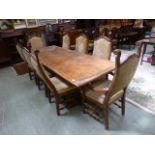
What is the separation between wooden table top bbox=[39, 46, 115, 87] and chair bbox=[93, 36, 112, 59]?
0.88 ft

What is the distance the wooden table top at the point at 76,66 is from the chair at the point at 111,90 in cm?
19

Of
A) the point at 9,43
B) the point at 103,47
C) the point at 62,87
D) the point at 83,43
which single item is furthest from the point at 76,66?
the point at 9,43

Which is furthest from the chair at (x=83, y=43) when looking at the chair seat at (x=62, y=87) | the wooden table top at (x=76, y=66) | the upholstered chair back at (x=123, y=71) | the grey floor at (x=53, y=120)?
the upholstered chair back at (x=123, y=71)

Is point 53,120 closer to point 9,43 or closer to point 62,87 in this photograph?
point 62,87

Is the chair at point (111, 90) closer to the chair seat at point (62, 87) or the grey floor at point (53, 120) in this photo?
the grey floor at point (53, 120)

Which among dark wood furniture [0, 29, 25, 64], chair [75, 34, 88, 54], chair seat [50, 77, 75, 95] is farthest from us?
dark wood furniture [0, 29, 25, 64]

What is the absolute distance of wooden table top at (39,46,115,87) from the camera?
7.00 ft

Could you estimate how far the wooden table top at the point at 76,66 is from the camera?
213 cm

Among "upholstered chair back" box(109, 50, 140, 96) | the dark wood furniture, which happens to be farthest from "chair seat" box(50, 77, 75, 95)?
the dark wood furniture

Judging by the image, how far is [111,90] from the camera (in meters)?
1.86

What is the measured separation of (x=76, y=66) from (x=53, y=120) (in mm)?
919

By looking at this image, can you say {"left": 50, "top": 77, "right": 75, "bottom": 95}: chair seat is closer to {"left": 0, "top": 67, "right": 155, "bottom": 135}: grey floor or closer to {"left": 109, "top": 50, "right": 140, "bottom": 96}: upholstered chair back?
{"left": 0, "top": 67, "right": 155, "bottom": 135}: grey floor
